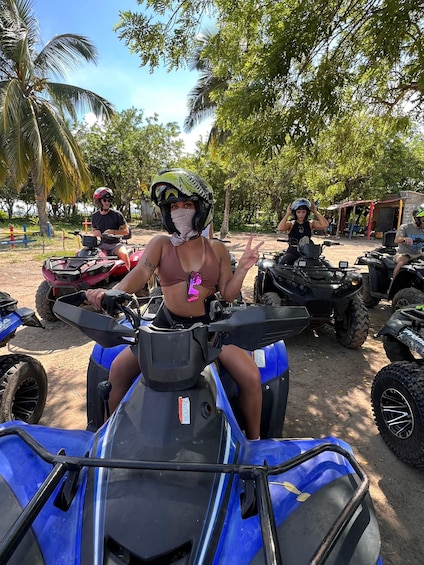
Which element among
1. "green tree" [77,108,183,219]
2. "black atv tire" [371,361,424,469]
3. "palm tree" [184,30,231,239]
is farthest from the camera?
"green tree" [77,108,183,219]

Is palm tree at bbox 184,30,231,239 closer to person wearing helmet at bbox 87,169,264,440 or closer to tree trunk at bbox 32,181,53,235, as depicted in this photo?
tree trunk at bbox 32,181,53,235

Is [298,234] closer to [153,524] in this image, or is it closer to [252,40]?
[252,40]

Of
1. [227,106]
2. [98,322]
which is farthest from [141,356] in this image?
[227,106]

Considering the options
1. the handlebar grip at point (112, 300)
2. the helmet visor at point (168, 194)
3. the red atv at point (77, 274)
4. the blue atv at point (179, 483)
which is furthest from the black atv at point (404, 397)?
the red atv at point (77, 274)

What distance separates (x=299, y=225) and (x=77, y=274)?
3.55 metres

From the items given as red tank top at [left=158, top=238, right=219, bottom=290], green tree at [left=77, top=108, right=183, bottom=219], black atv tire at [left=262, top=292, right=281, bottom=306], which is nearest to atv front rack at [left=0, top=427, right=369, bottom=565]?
red tank top at [left=158, top=238, right=219, bottom=290]

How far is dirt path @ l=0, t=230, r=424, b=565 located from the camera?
7.13 ft

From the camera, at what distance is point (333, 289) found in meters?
4.51

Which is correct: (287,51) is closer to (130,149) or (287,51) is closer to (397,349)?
(397,349)

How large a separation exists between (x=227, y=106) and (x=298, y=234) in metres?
2.30

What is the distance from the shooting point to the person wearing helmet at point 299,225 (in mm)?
5566

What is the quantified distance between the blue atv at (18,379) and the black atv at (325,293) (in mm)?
3121

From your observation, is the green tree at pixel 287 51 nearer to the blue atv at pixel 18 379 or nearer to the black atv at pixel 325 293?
the black atv at pixel 325 293

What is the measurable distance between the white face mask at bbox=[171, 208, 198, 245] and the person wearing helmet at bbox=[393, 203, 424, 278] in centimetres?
467
